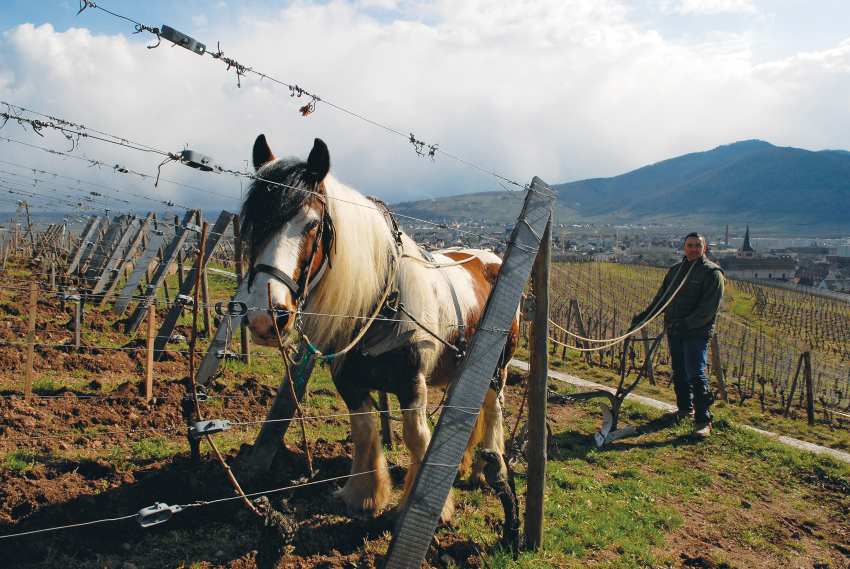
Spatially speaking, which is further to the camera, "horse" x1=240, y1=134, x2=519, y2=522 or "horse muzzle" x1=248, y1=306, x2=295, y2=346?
"horse" x1=240, y1=134, x2=519, y2=522

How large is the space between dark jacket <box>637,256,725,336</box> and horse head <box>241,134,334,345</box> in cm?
548

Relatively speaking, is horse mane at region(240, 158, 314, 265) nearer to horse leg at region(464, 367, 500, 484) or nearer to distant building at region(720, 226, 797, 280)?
horse leg at region(464, 367, 500, 484)

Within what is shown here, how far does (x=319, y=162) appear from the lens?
122 inches

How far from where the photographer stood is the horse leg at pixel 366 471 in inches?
163

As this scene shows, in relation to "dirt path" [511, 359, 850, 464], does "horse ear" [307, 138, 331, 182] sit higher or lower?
higher

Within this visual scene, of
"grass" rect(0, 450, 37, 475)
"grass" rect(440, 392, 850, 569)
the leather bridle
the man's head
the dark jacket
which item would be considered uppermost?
the man's head

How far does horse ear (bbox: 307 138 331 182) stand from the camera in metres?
3.06

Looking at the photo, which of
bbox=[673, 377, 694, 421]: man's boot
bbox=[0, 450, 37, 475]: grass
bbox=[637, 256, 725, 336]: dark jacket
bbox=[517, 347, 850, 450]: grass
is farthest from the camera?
bbox=[517, 347, 850, 450]: grass

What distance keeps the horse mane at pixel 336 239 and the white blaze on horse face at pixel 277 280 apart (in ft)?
0.20

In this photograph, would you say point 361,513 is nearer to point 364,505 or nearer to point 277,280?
point 364,505

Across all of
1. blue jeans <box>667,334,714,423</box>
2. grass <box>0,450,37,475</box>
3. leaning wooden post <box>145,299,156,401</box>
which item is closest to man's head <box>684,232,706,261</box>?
blue jeans <box>667,334,714,423</box>

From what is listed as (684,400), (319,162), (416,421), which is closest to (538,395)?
(416,421)

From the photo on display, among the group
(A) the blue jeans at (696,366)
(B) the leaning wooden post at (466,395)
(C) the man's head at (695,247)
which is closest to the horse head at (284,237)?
(B) the leaning wooden post at (466,395)

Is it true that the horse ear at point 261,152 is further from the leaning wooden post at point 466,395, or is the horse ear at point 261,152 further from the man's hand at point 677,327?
the man's hand at point 677,327
